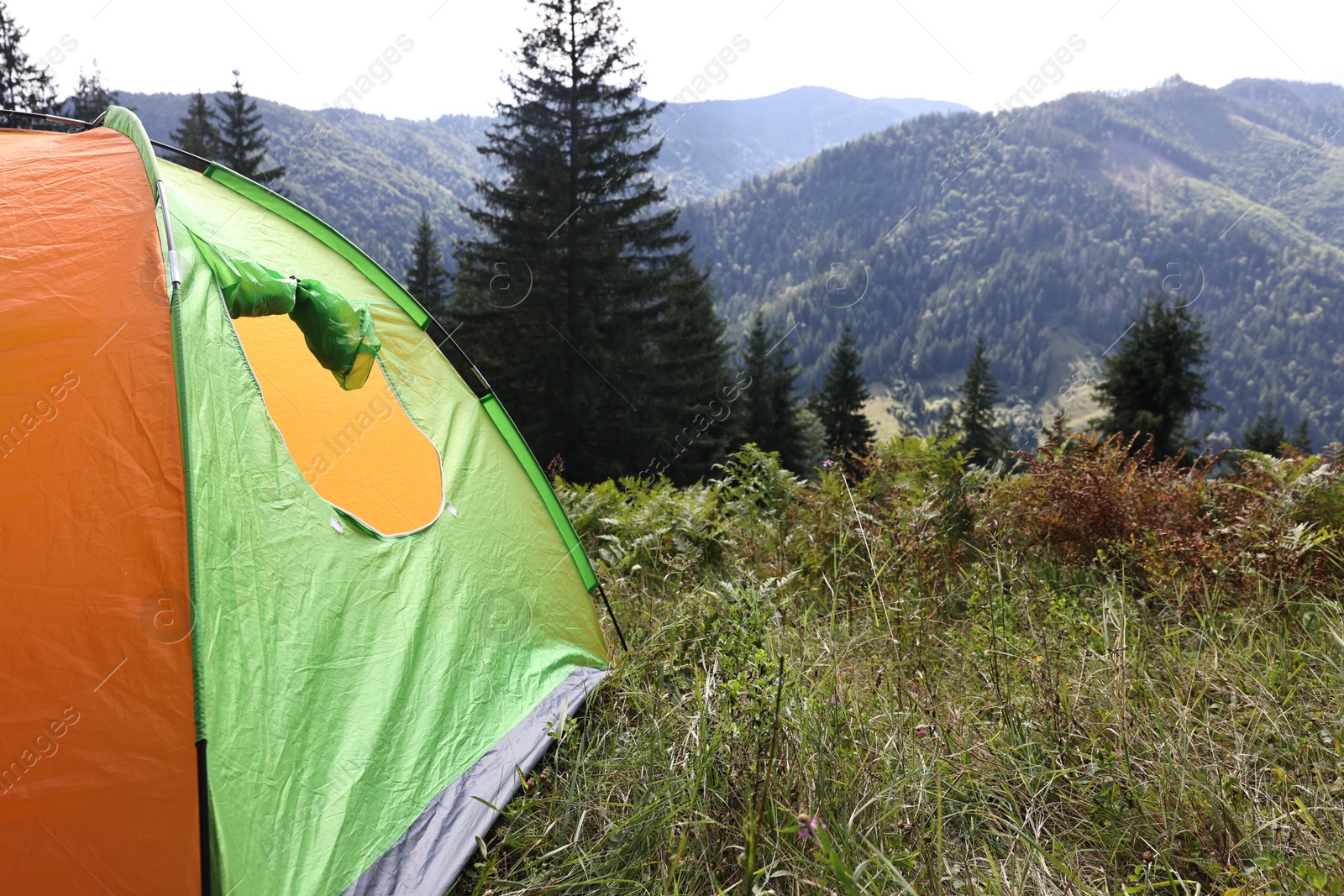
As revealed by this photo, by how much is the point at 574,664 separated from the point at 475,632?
512 mm

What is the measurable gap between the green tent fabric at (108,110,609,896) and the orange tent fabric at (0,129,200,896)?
74mm

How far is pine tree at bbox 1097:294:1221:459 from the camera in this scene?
19.7 meters

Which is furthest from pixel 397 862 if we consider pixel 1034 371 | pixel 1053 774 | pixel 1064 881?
pixel 1034 371

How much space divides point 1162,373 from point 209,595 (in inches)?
961

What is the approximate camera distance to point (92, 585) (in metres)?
1.67

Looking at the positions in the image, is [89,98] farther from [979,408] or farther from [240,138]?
[979,408]

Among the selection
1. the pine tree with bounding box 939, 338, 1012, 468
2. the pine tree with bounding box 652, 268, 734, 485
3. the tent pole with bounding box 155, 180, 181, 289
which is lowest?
the pine tree with bounding box 939, 338, 1012, 468

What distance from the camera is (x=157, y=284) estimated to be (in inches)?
78.1

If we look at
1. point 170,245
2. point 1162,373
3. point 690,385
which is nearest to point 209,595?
point 170,245

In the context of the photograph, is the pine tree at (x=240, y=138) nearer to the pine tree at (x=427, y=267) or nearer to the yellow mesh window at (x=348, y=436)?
the pine tree at (x=427, y=267)

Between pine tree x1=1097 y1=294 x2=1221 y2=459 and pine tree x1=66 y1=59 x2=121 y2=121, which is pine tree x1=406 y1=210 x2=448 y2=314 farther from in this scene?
pine tree x1=1097 y1=294 x2=1221 y2=459

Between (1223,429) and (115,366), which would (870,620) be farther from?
(1223,429)

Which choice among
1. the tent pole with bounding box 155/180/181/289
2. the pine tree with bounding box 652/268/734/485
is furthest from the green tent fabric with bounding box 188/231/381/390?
the pine tree with bounding box 652/268/734/485

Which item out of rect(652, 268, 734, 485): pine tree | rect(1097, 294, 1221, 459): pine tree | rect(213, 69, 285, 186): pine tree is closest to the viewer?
rect(652, 268, 734, 485): pine tree
